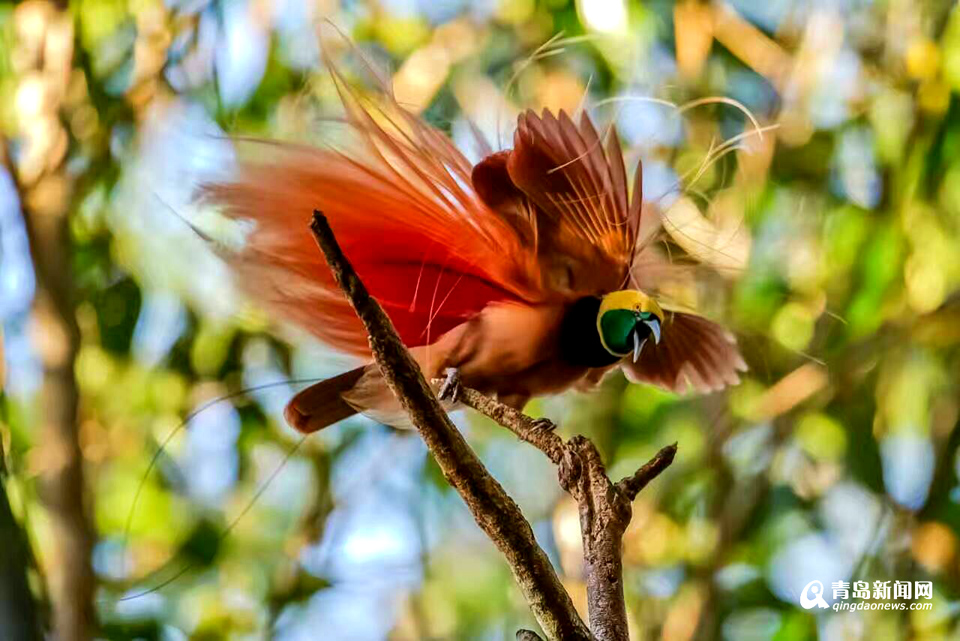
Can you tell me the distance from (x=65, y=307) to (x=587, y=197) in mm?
632

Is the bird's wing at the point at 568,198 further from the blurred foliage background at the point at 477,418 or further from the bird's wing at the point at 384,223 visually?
the blurred foliage background at the point at 477,418

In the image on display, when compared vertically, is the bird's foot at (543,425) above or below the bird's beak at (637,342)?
below

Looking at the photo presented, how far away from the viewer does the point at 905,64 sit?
1188 mm

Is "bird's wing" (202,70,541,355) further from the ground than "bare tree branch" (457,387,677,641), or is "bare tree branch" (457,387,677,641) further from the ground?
"bird's wing" (202,70,541,355)

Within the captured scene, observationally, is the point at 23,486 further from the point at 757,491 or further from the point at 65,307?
the point at 757,491

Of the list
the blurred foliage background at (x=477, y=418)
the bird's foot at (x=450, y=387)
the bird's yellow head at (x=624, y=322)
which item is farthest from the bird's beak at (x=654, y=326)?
the blurred foliage background at (x=477, y=418)

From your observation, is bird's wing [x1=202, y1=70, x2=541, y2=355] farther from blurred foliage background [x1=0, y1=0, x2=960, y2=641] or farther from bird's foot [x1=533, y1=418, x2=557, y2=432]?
blurred foliage background [x1=0, y1=0, x2=960, y2=641]

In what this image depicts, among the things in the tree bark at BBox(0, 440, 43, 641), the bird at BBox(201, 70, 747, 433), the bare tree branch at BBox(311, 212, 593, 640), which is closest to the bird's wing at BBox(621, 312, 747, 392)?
the bird at BBox(201, 70, 747, 433)

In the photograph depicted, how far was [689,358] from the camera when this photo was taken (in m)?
0.73

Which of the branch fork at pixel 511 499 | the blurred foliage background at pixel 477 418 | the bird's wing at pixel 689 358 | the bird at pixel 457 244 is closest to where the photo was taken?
the branch fork at pixel 511 499

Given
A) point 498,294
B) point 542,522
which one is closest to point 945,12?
point 542,522

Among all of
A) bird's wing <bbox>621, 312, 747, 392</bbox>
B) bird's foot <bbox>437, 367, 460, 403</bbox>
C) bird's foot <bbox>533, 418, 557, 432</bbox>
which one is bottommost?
bird's wing <bbox>621, 312, 747, 392</bbox>

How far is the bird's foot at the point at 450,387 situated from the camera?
628 mm

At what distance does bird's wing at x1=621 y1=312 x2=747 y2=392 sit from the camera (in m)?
0.72
